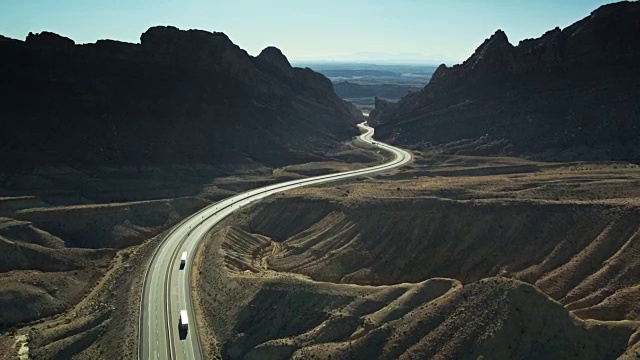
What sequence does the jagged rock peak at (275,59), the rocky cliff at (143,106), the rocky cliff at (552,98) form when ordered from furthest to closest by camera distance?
the jagged rock peak at (275,59) → the rocky cliff at (552,98) → the rocky cliff at (143,106)

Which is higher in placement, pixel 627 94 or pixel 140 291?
pixel 627 94

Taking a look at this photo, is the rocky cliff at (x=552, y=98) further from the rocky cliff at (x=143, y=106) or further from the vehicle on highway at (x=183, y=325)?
the vehicle on highway at (x=183, y=325)

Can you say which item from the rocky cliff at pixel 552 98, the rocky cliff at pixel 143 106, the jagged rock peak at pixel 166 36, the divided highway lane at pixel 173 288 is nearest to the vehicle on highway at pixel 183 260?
the divided highway lane at pixel 173 288

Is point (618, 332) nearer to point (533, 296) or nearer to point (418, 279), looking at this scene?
point (533, 296)

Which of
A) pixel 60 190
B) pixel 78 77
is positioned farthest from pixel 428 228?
pixel 78 77

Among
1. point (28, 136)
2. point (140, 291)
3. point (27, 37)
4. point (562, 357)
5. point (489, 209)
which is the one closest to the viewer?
point (562, 357)

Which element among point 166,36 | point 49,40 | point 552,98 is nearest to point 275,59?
point 166,36
